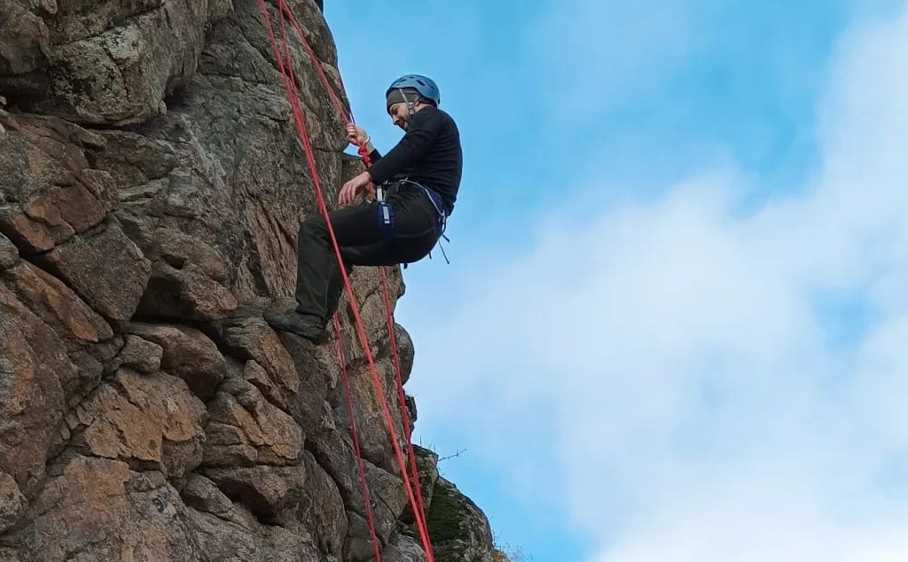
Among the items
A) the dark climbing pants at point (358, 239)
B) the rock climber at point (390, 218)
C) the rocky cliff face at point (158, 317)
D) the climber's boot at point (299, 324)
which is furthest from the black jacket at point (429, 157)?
the rocky cliff face at point (158, 317)

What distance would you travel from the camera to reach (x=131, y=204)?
34.6ft

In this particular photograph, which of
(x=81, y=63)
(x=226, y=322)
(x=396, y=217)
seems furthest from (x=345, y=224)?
(x=81, y=63)

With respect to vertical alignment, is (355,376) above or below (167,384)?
above

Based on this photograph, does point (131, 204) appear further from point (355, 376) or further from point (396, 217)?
point (355, 376)

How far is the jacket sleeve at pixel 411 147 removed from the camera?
1052 centimetres

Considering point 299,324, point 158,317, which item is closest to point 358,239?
point 299,324

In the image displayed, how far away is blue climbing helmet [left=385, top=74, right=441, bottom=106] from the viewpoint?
11.1 metres

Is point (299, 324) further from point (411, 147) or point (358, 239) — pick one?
point (411, 147)

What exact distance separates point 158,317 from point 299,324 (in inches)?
50.0

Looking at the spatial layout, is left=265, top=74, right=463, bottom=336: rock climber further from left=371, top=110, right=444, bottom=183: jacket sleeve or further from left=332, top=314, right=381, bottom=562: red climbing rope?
left=332, top=314, right=381, bottom=562: red climbing rope

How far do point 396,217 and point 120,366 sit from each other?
2851 millimetres

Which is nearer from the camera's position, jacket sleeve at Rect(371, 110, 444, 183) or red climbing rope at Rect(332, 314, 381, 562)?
jacket sleeve at Rect(371, 110, 444, 183)

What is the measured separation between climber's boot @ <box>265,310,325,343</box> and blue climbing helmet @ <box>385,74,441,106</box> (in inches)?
92.3

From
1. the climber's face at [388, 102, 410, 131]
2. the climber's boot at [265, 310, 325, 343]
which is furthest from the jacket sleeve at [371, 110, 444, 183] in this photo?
the climber's boot at [265, 310, 325, 343]
